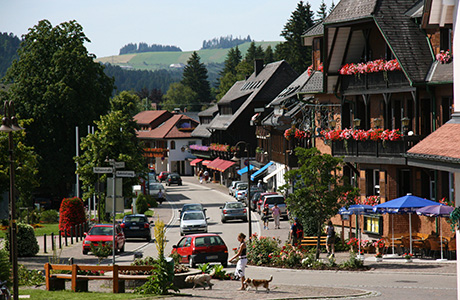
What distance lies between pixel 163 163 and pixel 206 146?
18.8 meters

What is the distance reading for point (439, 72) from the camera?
3325 centimetres

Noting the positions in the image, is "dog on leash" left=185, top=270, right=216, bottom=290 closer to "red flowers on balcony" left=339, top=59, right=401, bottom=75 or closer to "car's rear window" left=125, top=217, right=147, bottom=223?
"red flowers on balcony" left=339, top=59, right=401, bottom=75

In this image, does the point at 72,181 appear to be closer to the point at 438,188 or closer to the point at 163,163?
the point at 438,188

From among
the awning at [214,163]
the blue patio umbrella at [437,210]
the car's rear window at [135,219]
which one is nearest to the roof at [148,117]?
the awning at [214,163]

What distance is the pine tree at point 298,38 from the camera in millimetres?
111938

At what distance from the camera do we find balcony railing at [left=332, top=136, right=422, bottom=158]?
34344 mm

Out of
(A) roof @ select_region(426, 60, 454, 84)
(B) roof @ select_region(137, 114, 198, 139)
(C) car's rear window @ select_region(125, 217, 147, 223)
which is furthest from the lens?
(B) roof @ select_region(137, 114, 198, 139)

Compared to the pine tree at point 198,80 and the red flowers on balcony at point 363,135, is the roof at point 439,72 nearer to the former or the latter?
the red flowers on balcony at point 363,135

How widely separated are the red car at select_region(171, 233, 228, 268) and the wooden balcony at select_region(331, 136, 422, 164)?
8.45m

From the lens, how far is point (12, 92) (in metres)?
66.8

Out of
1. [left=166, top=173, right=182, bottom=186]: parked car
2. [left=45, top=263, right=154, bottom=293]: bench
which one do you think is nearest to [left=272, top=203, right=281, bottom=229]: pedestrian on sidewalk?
[left=45, top=263, right=154, bottom=293]: bench

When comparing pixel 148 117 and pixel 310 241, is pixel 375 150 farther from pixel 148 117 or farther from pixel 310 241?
pixel 148 117

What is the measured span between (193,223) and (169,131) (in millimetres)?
78269

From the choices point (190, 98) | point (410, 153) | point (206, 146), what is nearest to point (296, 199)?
point (410, 153)
